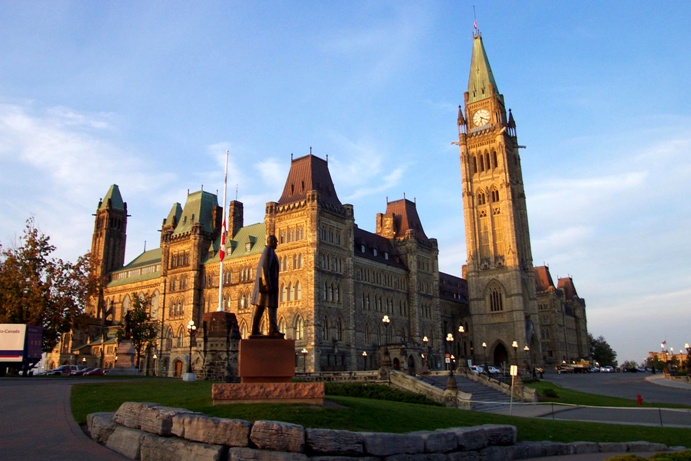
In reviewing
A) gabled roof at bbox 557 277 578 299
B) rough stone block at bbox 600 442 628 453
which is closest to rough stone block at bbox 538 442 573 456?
rough stone block at bbox 600 442 628 453

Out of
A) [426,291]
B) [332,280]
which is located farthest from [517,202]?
[332,280]

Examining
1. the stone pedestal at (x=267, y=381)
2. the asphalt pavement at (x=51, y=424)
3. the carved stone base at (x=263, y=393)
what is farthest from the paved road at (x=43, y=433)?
the stone pedestal at (x=267, y=381)

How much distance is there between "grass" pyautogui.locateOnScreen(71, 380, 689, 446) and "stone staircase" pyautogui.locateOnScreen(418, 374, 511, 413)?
13.1 m

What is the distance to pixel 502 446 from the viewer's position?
14.0 m

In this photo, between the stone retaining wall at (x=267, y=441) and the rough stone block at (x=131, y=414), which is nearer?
the stone retaining wall at (x=267, y=441)

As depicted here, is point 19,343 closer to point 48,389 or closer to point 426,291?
point 48,389

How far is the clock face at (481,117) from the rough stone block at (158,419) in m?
92.6

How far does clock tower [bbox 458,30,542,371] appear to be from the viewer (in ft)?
287

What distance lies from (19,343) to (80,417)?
2572 centimetres

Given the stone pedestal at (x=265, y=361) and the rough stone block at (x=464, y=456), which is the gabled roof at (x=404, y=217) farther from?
the rough stone block at (x=464, y=456)

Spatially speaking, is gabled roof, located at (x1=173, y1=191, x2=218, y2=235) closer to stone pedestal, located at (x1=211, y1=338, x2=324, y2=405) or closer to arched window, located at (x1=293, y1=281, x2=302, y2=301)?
arched window, located at (x1=293, y1=281, x2=302, y2=301)

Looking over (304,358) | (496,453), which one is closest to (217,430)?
(496,453)

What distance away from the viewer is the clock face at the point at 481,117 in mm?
98125

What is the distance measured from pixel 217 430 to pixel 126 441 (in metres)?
2.89
